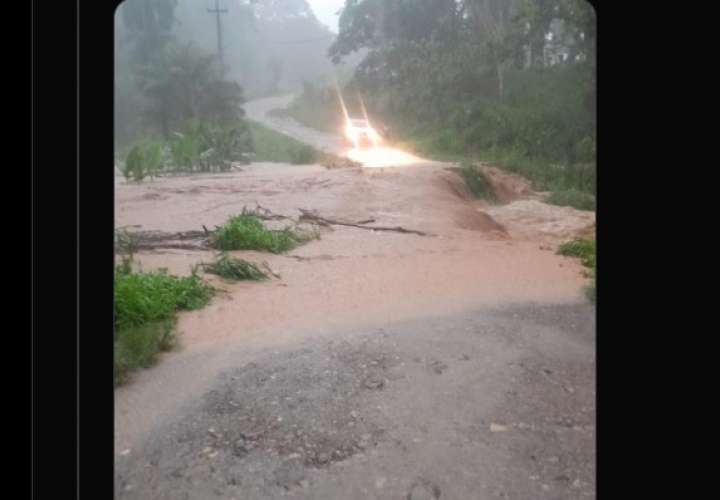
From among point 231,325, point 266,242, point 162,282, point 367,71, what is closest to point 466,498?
point 231,325

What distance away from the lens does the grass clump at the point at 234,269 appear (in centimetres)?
387

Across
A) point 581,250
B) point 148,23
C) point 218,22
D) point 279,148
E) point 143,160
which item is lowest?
point 581,250

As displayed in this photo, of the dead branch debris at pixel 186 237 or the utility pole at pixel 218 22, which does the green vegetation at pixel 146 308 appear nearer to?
the dead branch debris at pixel 186 237

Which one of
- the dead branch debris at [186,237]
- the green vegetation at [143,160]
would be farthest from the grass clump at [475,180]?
the green vegetation at [143,160]

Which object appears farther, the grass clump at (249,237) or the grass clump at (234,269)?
the grass clump at (249,237)

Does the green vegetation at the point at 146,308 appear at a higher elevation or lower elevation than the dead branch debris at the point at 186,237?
lower

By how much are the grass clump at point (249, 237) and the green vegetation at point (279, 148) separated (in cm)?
173

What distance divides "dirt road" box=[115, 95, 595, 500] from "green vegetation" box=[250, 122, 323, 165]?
1525mm

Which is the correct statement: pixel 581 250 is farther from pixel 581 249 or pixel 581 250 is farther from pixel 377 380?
pixel 377 380

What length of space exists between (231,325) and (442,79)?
3.08 m

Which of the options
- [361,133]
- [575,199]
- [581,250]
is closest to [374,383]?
[581,250]

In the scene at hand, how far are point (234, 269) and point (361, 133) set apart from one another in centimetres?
218

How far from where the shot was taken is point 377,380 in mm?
2707

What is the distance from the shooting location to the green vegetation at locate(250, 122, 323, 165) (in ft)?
20.3
